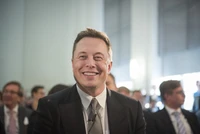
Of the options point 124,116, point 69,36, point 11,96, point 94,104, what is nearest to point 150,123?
point 124,116

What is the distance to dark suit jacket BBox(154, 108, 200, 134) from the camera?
8.86 feet

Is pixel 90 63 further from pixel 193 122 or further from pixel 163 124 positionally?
pixel 193 122

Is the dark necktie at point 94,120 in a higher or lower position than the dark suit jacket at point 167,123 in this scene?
higher

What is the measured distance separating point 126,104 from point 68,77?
449 cm

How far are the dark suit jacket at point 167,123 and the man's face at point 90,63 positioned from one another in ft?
5.29

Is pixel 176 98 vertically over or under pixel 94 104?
under

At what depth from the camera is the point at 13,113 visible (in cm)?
345

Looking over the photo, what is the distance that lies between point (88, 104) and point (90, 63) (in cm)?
22

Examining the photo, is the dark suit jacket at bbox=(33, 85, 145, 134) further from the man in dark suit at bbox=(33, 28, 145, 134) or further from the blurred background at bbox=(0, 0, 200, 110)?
the blurred background at bbox=(0, 0, 200, 110)

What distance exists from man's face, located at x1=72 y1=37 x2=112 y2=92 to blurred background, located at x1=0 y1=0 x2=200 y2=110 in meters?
3.86

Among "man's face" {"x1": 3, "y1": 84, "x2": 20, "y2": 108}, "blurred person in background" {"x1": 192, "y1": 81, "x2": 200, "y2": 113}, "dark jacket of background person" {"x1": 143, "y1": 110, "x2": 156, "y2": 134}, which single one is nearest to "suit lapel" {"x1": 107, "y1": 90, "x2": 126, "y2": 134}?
"dark jacket of background person" {"x1": 143, "y1": 110, "x2": 156, "y2": 134}

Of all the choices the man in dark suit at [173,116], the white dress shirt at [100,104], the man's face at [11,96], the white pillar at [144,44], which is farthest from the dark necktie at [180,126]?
the white pillar at [144,44]

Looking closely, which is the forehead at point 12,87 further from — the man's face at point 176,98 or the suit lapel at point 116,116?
the suit lapel at point 116,116

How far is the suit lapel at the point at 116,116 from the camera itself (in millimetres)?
1338
